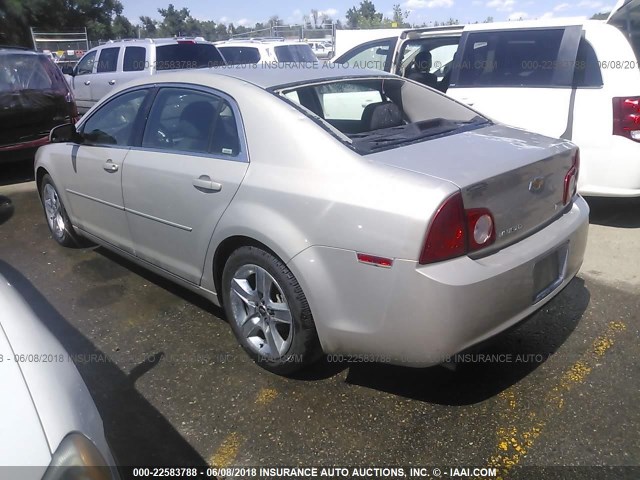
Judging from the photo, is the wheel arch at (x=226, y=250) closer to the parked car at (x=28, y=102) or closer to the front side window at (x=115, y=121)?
the front side window at (x=115, y=121)

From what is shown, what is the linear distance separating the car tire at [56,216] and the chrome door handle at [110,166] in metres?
1.07

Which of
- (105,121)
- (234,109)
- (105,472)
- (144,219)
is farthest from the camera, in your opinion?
(105,121)

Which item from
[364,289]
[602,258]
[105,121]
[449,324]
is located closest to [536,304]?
[449,324]

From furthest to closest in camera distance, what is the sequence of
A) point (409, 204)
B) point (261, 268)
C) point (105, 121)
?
point (105, 121) → point (261, 268) → point (409, 204)

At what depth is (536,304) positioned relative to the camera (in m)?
2.51

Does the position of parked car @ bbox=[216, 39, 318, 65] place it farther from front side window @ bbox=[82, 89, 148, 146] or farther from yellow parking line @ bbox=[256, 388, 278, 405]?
yellow parking line @ bbox=[256, 388, 278, 405]

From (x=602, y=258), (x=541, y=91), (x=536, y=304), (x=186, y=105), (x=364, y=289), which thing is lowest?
(x=602, y=258)

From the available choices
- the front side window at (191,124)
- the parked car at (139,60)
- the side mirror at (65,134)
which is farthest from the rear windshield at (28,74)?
the front side window at (191,124)

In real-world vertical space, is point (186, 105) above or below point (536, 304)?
above

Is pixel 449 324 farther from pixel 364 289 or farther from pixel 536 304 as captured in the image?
pixel 536 304

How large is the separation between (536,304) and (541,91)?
324 centimetres

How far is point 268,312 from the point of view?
109 inches

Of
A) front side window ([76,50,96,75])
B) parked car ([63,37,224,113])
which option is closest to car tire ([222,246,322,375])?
parked car ([63,37,224,113])

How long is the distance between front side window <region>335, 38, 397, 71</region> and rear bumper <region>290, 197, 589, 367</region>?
4.71 m
